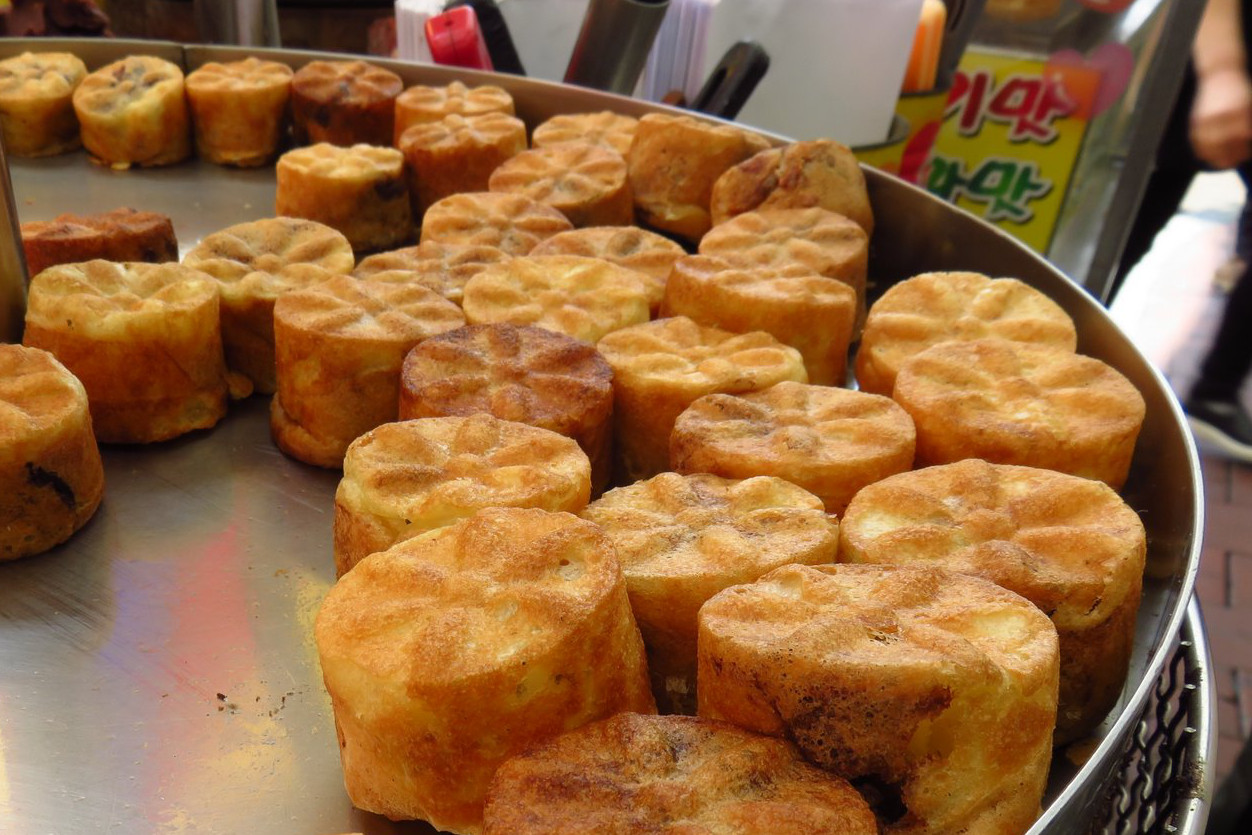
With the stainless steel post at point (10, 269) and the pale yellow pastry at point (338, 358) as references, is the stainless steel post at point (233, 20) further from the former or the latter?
the pale yellow pastry at point (338, 358)

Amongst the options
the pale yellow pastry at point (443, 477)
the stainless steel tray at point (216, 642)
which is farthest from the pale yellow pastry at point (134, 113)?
the pale yellow pastry at point (443, 477)

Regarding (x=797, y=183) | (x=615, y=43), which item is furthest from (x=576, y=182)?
(x=615, y=43)

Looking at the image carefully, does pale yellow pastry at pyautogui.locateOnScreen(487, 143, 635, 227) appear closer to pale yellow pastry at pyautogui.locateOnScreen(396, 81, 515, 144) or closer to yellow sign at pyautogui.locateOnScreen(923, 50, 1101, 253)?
pale yellow pastry at pyautogui.locateOnScreen(396, 81, 515, 144)

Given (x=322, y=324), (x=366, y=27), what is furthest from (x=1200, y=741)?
(x=366, y=27)

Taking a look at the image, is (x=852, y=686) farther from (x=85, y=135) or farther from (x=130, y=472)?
(x=85, y=135)

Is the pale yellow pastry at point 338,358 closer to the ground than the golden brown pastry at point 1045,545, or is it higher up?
closer to the ground

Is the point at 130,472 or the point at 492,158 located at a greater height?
the point at 492,158

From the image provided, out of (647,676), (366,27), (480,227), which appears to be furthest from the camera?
(366,27)

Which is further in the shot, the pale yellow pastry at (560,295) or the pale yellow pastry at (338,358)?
the pale yellow pastry at (560,295)
